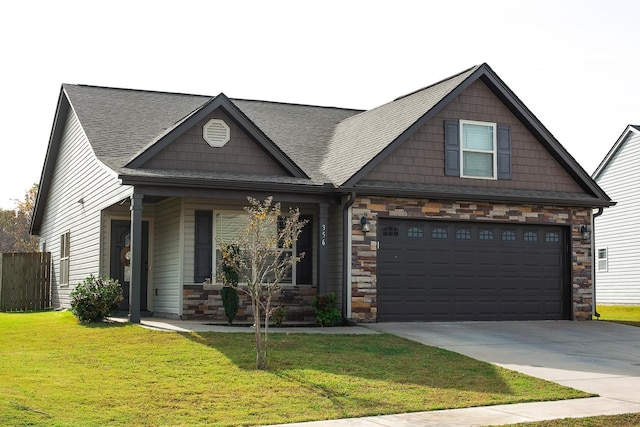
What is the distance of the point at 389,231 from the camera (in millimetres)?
18953

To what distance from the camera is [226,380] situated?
38.0 ft

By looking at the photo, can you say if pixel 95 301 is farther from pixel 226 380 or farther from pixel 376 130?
pixel 376 130

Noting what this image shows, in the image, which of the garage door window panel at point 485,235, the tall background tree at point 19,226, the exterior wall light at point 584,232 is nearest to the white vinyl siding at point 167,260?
the garage door window panel at point 485,235

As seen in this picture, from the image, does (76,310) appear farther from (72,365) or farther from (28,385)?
(28,385)

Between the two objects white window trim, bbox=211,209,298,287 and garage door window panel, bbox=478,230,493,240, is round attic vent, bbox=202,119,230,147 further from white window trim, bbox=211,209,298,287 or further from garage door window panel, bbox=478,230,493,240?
garage door window panel, bbox=478,230,493,240

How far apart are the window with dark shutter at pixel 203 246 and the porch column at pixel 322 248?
8.30 feet

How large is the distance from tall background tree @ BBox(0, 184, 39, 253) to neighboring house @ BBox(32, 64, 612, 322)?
27347 mm

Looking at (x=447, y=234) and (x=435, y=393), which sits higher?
(x=447, y=234)

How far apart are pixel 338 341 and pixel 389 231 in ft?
14.8

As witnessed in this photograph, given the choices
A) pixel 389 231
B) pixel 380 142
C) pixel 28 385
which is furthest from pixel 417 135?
pixel 28 385

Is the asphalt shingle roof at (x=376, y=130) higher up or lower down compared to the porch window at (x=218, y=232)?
higher up

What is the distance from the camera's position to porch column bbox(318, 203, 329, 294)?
59.7 feet

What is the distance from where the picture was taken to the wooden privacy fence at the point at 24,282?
25.6 m

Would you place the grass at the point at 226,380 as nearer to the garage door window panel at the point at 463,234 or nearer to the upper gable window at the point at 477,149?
the garage door window panel at the point at 463,234
